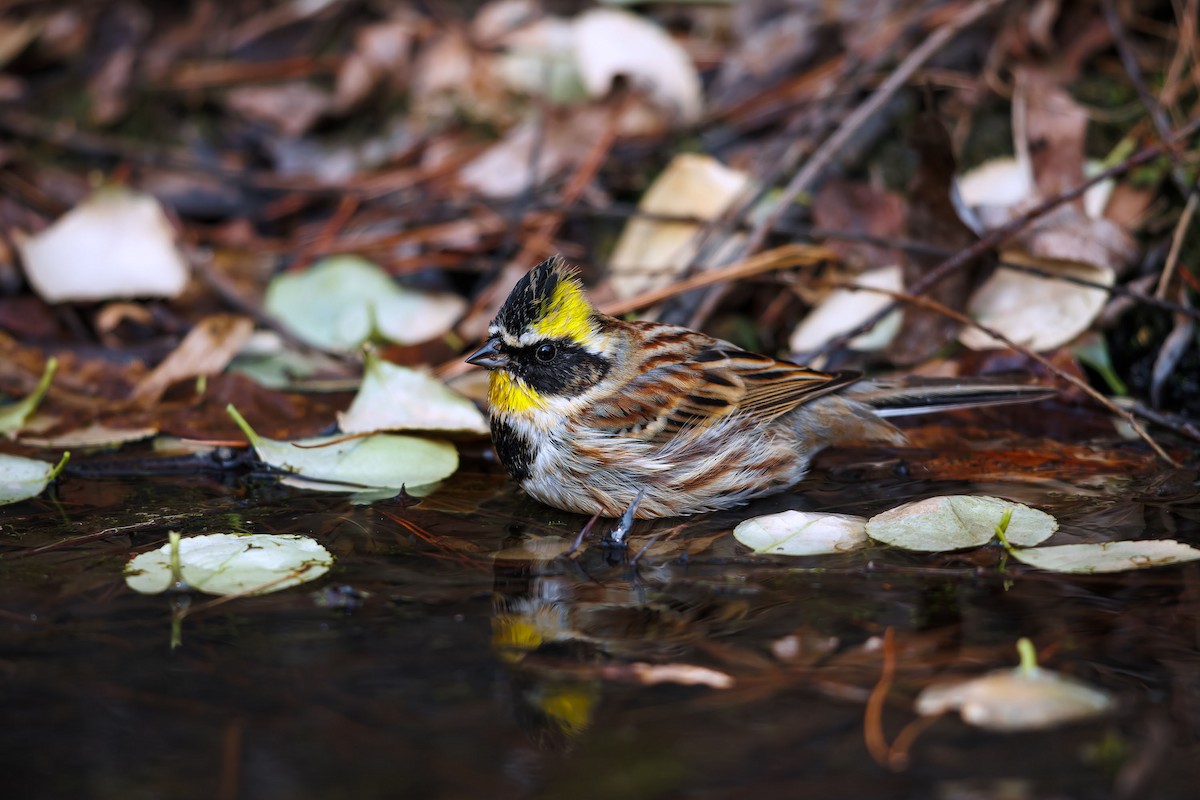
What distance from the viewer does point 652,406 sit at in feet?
14.0

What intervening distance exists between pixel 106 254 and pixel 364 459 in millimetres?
2454

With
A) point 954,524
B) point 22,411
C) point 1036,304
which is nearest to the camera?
point 954,524

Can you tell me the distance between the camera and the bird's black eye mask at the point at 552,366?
13.9 feet

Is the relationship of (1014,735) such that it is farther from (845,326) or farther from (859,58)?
(859,58)

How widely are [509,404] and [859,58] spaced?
330 centimetres

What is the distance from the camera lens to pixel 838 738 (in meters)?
2.51

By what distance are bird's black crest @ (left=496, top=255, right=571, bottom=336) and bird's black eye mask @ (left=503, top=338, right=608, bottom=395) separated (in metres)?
0.09

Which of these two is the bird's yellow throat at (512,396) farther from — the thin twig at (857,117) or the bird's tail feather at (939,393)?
the thin twig at (857,117)

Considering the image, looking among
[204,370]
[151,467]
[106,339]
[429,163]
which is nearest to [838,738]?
[151,467]

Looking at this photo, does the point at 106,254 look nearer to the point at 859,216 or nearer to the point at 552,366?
the point at 552,366

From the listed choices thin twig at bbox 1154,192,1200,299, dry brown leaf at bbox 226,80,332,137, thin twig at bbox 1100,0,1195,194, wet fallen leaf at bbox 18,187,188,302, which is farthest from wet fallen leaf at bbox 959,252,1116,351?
dry brown leaf at bbox 226,80,332,137

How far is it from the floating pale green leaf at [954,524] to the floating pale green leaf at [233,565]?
1.73 m

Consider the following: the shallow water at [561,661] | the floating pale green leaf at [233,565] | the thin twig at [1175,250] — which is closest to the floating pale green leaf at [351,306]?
the shallow water at [561,661]

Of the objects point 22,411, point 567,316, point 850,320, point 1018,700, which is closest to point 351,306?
point 22,411
